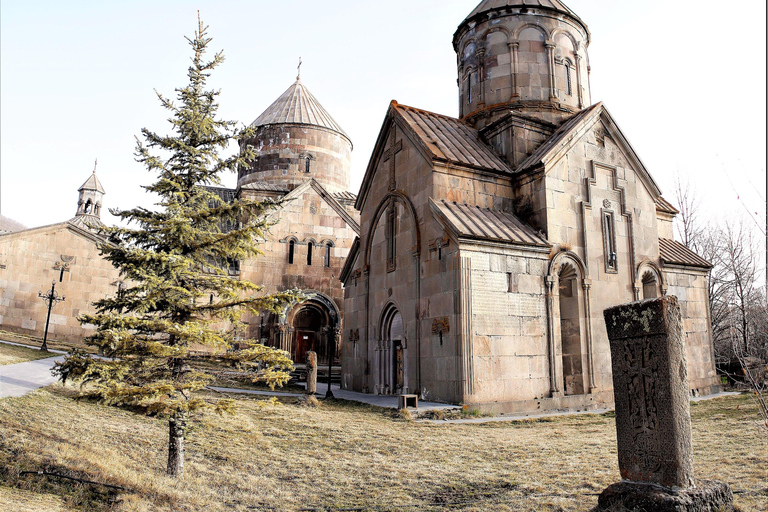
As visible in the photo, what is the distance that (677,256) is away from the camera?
539 inches

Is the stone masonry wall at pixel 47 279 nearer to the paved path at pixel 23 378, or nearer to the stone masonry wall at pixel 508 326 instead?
the paved path at pixel 23 378

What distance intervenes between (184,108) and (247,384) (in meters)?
9.13

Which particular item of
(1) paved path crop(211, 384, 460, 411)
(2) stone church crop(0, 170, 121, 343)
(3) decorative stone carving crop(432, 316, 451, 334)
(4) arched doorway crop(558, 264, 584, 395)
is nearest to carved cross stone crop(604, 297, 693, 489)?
(1) paved path crop(211, 384, 460, 411)

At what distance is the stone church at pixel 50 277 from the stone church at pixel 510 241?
32.8 ft

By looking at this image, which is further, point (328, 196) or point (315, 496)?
point (328, 196)

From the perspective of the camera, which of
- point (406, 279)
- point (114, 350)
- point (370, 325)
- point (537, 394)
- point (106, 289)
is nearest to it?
point (114, 350)

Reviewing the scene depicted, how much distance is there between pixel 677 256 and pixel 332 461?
38.1ft

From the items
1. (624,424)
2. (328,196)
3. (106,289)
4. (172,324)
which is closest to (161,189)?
(172,324)

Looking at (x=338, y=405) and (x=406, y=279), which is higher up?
(x=406, y=279)

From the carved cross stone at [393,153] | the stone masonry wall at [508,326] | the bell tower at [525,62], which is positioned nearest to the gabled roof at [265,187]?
the carved cross stone at [393,153]

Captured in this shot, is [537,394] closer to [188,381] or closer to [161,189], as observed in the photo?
[188,381]

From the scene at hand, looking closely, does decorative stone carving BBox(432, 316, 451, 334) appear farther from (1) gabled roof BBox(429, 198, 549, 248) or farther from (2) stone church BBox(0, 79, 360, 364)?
(2) stone church BBox(0, 79, 360, 364)

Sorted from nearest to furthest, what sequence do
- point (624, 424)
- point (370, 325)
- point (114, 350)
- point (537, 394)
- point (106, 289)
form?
1. point (624, 424)
2. point (114, 350)
3. point (537, 394)
4. point (370, 325)
5. point (106, 289)

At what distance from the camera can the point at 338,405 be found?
10328 millimetres
